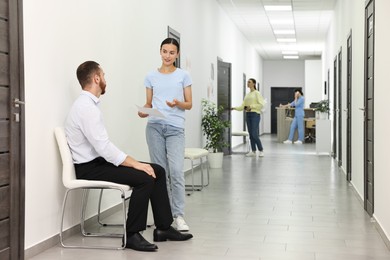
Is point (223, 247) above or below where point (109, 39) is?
below

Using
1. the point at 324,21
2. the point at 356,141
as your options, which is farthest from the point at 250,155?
the point at 356,141

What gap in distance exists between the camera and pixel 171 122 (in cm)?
459

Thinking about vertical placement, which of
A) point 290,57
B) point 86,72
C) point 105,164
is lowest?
point 105,164

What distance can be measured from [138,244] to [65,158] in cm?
76

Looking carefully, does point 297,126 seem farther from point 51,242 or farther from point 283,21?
point 51,242

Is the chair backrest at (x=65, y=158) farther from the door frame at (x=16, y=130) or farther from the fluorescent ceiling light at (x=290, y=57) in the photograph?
the fluorescent ceiling light at (x=290, y=57)

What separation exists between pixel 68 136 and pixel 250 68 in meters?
14.8

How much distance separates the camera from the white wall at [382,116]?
13.9ft

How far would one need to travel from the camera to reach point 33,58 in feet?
12.4

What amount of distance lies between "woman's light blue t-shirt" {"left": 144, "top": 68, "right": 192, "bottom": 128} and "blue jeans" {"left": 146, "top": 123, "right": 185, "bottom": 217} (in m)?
0.07

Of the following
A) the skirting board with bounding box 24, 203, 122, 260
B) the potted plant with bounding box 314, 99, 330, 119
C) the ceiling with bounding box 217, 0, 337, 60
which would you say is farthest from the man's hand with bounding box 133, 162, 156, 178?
the potted plant with bounding box 314, 99, 330, 119

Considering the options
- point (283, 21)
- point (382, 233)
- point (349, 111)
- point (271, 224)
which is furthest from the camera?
point (283, 21)

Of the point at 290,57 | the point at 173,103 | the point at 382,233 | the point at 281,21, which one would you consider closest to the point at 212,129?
the point at 281,21

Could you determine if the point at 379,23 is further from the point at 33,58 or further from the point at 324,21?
the point at 324,21
